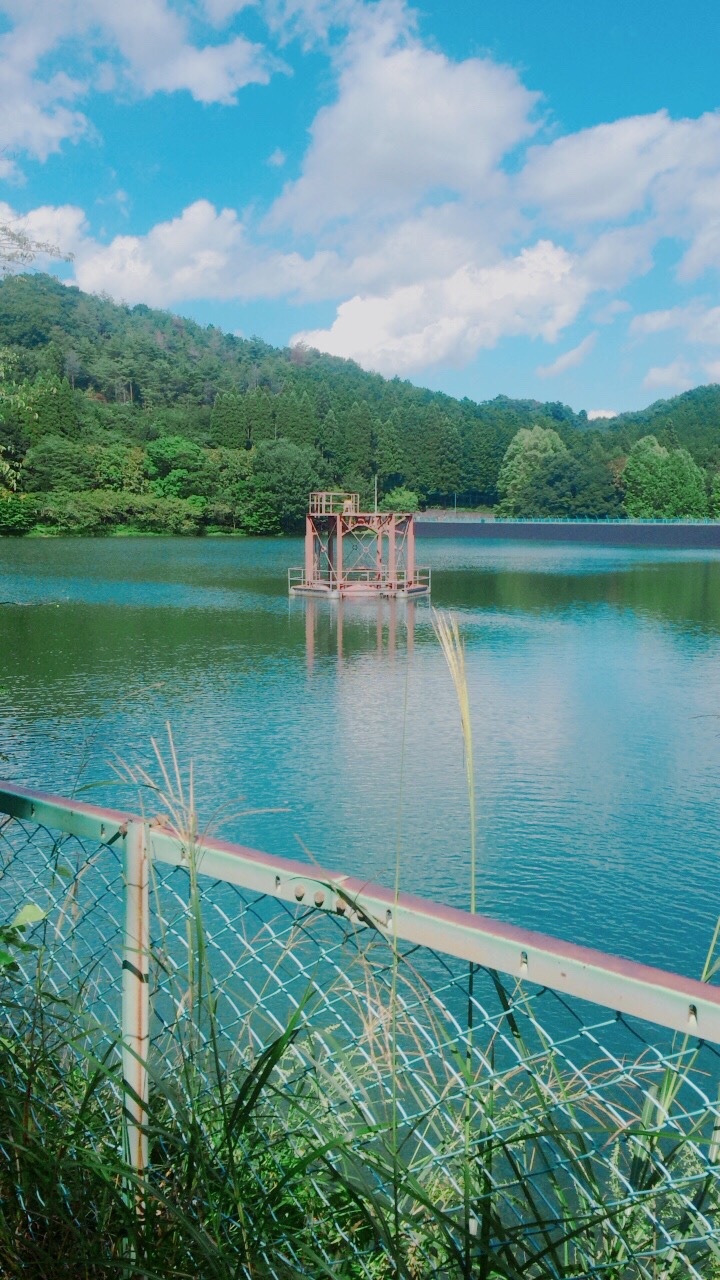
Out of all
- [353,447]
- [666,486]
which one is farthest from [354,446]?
[666,486]

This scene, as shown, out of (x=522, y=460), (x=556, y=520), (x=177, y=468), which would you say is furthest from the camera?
(x=522, y=460)

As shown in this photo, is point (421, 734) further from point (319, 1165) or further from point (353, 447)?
point (353, 447)

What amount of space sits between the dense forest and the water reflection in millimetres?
28301

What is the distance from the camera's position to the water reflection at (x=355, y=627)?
1769 cm

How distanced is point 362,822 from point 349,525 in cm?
1887

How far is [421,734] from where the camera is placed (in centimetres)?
1156

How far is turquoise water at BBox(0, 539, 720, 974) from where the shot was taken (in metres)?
7.25

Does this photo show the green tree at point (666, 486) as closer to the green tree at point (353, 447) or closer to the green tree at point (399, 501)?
the green tree at point (399, 501)

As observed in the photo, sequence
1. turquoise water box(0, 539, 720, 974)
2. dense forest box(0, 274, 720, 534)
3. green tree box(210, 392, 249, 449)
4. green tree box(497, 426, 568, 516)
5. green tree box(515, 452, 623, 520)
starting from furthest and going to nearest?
green tree box(497, 426, 568, 516) < green tree box(515, 452, 623, 520) < green tree box(210, 392, 249, 449) < dense forest box(0, 274, 720, 534) < turquoise water box(0, 539, 720, 974)

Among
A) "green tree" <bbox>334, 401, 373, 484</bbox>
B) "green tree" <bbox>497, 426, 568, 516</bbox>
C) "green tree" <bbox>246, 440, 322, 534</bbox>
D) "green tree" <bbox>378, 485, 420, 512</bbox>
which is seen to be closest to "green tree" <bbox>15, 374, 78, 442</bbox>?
"green tree" <bbox>246, 440, 322, 534</bbox>

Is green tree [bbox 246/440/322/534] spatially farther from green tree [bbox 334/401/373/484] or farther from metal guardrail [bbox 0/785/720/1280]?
metal guardrail [bbox 0/785/720/1280]

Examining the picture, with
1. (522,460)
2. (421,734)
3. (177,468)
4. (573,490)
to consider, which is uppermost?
(522,460)

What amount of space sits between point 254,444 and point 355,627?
49.4 metres

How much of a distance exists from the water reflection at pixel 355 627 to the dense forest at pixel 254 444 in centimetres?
2830
